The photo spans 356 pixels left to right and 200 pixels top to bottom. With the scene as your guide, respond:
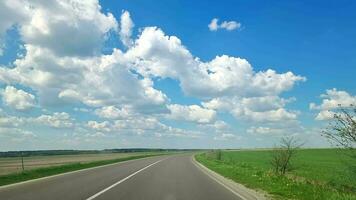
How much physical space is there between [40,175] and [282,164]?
609 inches

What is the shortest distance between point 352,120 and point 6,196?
1136 centimetres

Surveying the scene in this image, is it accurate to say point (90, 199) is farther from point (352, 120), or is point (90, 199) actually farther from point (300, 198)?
point (352, 120)

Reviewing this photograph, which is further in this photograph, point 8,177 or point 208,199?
point 8,177

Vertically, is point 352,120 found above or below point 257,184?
above

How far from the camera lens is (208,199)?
16.4 meters

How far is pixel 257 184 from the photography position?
71.8ft

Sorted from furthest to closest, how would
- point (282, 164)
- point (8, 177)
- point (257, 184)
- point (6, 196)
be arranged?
1. point (282, 164)
2. point (8, 177)
3. point (257, 184)
4. point (6, 196)

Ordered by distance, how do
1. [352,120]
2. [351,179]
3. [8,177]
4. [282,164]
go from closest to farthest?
[352,120] < [351,179] < [8,177] < [282,164]

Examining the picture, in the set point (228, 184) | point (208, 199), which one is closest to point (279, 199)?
point (208, 199)

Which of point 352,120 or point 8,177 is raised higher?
point 352,120

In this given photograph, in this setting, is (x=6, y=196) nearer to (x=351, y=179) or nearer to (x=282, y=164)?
(x=351, y=179)

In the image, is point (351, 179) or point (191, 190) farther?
point (191, 190)

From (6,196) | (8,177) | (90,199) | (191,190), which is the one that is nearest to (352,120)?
(191,190)

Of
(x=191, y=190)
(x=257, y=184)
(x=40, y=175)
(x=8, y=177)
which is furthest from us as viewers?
(x=40, y=175)
